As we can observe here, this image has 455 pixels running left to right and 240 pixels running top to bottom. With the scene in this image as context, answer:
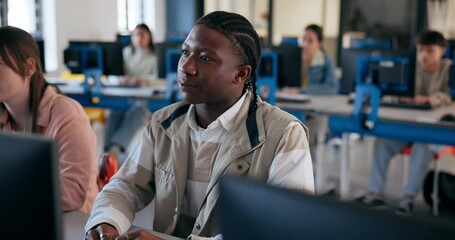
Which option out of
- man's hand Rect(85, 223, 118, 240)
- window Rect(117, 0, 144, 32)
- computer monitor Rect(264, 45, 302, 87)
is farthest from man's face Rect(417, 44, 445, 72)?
window Rect(117, 0, 144, 32)

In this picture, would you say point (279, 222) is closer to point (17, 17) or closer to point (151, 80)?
point (151, 80)

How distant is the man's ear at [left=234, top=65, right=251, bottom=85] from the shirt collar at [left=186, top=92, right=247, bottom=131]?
47mm

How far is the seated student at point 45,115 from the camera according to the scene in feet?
5.45

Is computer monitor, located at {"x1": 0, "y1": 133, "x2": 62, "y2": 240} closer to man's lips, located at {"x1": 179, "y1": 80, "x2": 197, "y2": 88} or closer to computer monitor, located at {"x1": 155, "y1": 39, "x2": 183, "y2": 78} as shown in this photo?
man's lips, located at {"x1": 179, "y1": 80, "x2": 197, "y2": 88}

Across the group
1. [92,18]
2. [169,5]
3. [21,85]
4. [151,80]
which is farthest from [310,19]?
[21,85]

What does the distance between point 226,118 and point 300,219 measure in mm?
879

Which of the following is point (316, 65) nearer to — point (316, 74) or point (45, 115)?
point (316, 74)

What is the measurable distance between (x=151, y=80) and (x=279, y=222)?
4.29 metres

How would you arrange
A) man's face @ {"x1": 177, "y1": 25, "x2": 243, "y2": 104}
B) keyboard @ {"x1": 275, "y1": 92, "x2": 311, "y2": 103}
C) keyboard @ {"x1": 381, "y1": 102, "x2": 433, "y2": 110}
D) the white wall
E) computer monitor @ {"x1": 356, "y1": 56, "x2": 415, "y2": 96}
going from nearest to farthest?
man's face @ {"x1": 177, "y1": 25, "x2": 243, "y2": 104}
computer monitor @ {"x1": 356, "y1": 56, "x2": 415, "y2": 96}
keyboard @ {"x1": 381, "y1": 102, "x2": 433, "y2": 110}
keyboard @ {"x1": 275, "y1": 92, "x2": 311, "y2": 103}
the white wall

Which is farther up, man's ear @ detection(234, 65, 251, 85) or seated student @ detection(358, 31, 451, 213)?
man's ear @ detection(234, 65, 251, 85)

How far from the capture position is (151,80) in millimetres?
4812

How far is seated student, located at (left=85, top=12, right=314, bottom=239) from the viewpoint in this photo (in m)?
1.38

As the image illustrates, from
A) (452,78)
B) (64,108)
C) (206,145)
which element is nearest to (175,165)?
(206,145)

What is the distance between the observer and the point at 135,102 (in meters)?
4.11
